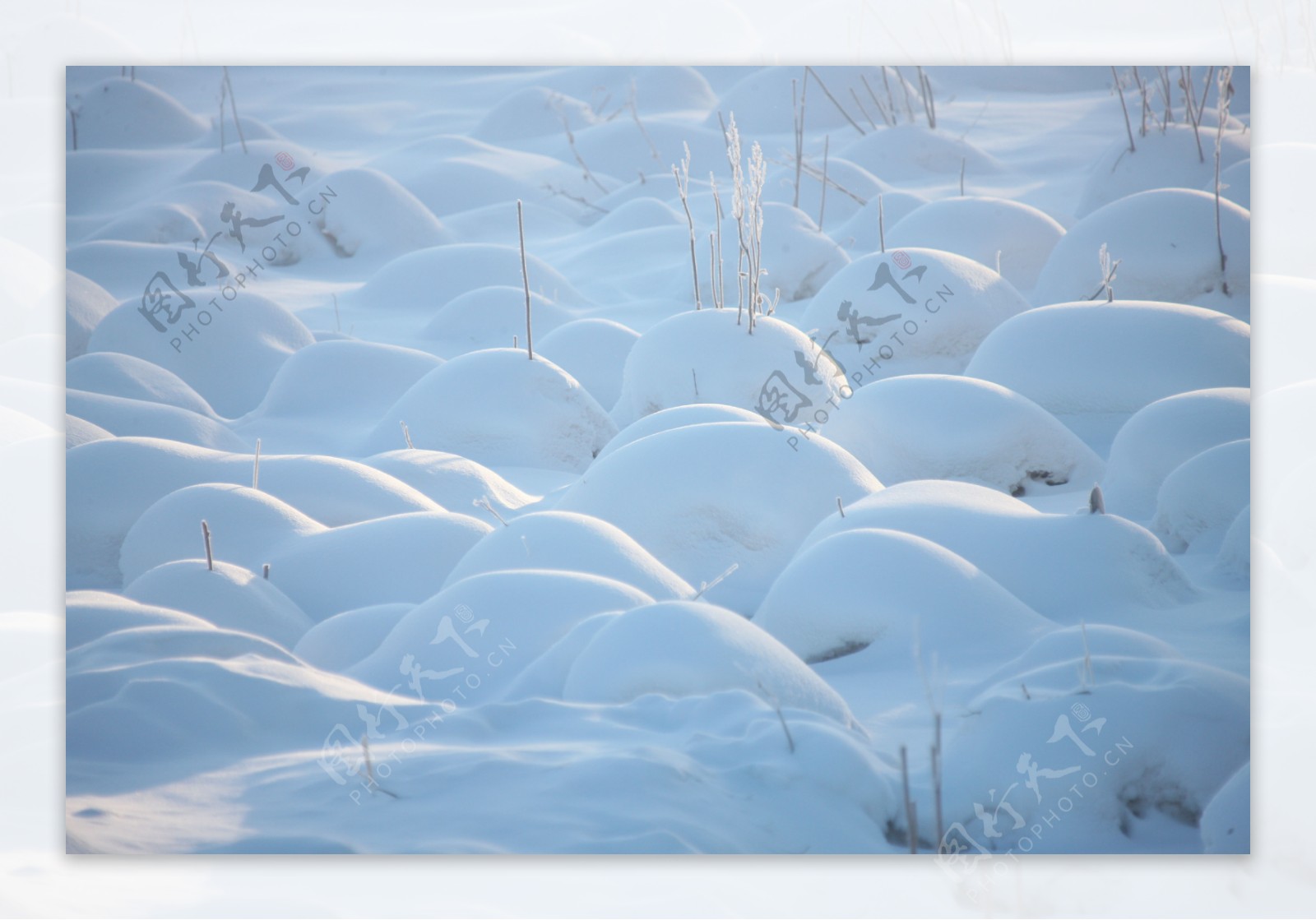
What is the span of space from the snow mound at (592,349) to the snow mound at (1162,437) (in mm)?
1083

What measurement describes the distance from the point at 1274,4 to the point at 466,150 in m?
1.53

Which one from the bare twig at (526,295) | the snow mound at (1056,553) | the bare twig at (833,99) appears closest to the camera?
the snow mound at (1056,553)

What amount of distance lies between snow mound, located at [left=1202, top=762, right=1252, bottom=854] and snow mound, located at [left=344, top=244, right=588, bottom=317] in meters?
1.66

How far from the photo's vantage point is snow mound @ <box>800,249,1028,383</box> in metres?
2.47

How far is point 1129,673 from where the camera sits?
181 cm

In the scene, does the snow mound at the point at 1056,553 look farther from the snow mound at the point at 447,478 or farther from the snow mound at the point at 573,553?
the snow mound at the point at 447,478

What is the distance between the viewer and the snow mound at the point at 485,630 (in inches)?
70.6

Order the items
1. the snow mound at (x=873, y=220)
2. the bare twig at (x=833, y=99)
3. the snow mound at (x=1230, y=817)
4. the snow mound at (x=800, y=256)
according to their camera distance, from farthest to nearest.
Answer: the snow mound at (x=800, y=256), the snow mound at (x=873, y=220), the bare twig at (x=833, y=99), the snow mound at (x=1230, y=817)

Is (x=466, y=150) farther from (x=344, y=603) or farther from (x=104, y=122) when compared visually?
(x=344, y=603)

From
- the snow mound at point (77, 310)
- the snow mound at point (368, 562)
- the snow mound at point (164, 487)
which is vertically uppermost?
the snow mound at point (77, 310)

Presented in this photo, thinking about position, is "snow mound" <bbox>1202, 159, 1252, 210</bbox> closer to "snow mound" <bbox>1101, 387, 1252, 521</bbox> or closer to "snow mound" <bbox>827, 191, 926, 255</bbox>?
"snow mound" <bbox>1101, 387, 1252, 521</bbox>

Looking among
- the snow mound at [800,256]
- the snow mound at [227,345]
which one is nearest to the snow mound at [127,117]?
the snow mound at [227,345]

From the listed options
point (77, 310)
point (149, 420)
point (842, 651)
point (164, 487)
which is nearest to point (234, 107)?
point (77, 310)

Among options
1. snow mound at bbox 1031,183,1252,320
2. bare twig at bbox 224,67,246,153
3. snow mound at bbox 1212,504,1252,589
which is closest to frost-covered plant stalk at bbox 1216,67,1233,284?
snow mound at bbox 1031,183,1252,320
